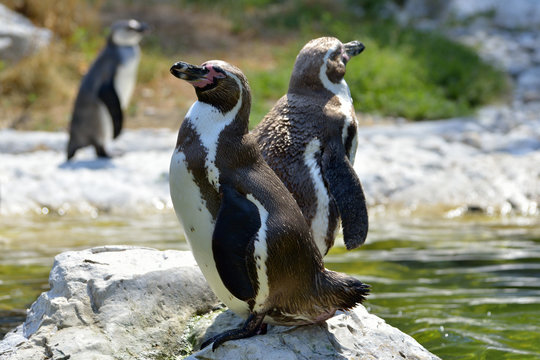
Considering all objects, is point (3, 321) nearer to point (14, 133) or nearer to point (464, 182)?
point (464, 182)

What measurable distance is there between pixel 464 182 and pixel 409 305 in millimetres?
3539

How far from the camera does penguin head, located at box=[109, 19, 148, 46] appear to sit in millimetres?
9219

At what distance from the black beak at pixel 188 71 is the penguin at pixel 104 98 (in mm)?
5892

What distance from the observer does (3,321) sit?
14.8ft

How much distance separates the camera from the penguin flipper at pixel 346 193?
140 inches

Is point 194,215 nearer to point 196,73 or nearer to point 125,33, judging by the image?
point 196,73

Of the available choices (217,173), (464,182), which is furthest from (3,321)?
(464,182)

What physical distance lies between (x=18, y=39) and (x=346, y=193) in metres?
9.04

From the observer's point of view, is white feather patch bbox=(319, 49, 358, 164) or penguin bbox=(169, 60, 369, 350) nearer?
penguin bbox=(169, 60, 369, 350)

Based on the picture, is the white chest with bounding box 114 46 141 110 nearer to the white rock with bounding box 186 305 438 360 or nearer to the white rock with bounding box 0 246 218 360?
the white rock with bounding box 0 246 218 360

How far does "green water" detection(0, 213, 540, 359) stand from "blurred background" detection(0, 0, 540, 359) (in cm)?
2

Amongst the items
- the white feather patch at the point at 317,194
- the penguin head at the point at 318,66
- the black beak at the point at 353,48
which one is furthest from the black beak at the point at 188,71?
the black beak at the point at 353,48

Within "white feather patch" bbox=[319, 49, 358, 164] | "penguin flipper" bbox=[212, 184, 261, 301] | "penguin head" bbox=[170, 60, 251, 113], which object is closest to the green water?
"white feather patch" bbox=[319, 49, 358, 164]

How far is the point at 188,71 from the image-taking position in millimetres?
2945
